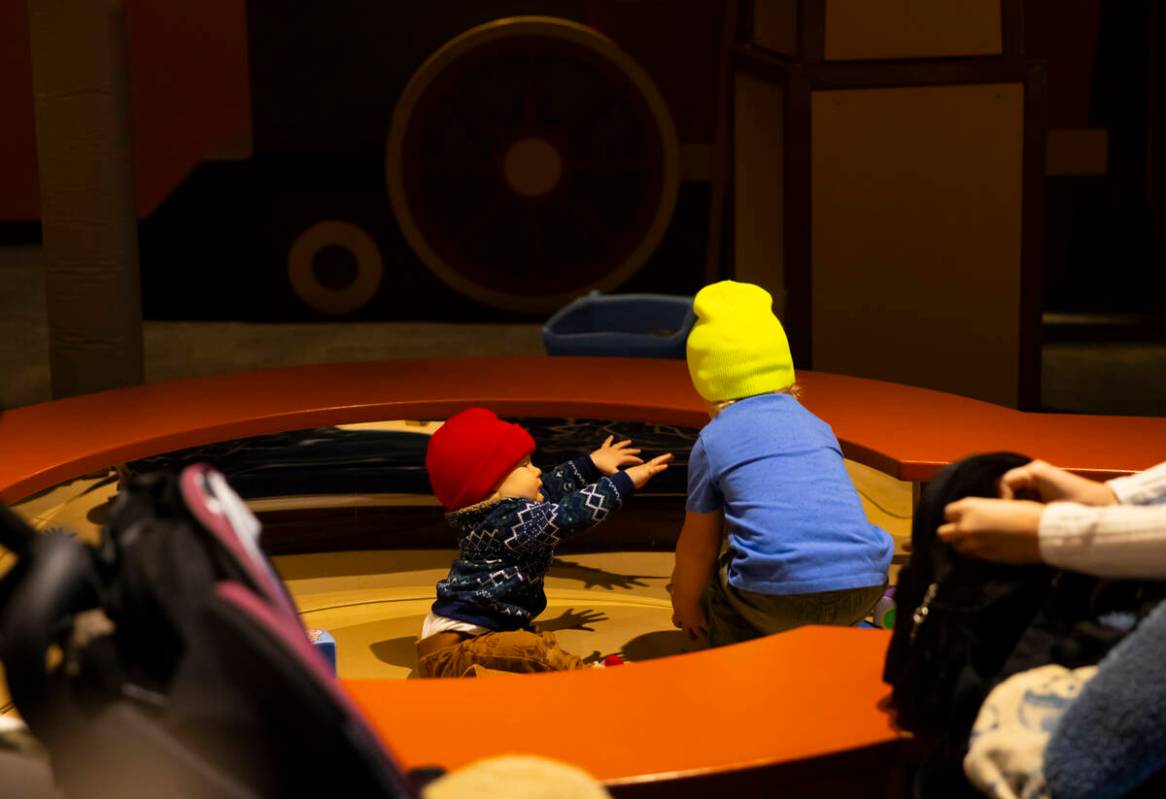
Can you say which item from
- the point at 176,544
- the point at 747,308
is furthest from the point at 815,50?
the point at 176,544

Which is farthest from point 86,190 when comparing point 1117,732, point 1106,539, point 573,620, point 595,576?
point 1117,732

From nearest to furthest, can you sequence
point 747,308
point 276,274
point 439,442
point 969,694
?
1. point 969,694
2. point 747,308
3. point 439,442
4. point 276,274

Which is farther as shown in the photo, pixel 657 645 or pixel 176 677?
pixel 657 645

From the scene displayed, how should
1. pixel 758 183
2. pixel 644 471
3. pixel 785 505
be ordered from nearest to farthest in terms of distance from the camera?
pixel 785 505, pixel 644 471, pixel 758 183

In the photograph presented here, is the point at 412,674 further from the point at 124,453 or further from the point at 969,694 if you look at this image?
the point at 969,694

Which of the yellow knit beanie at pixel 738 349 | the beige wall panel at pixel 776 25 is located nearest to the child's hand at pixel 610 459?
the yellow knit beanie at pixel 738 349

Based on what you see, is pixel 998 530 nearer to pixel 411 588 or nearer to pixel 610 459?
pixel 610 459

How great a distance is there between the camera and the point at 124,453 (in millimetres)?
2930

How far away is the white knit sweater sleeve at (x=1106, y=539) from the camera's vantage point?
1394 millimetres

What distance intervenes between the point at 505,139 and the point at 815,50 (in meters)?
2.34

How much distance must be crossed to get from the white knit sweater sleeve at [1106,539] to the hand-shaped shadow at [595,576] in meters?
2.09

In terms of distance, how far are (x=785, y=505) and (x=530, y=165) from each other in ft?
15.8

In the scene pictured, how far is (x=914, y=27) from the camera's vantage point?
468 centimetres

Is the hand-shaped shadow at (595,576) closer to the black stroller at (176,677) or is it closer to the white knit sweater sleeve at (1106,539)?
the white knit sweater sleeve at (1106,539)
